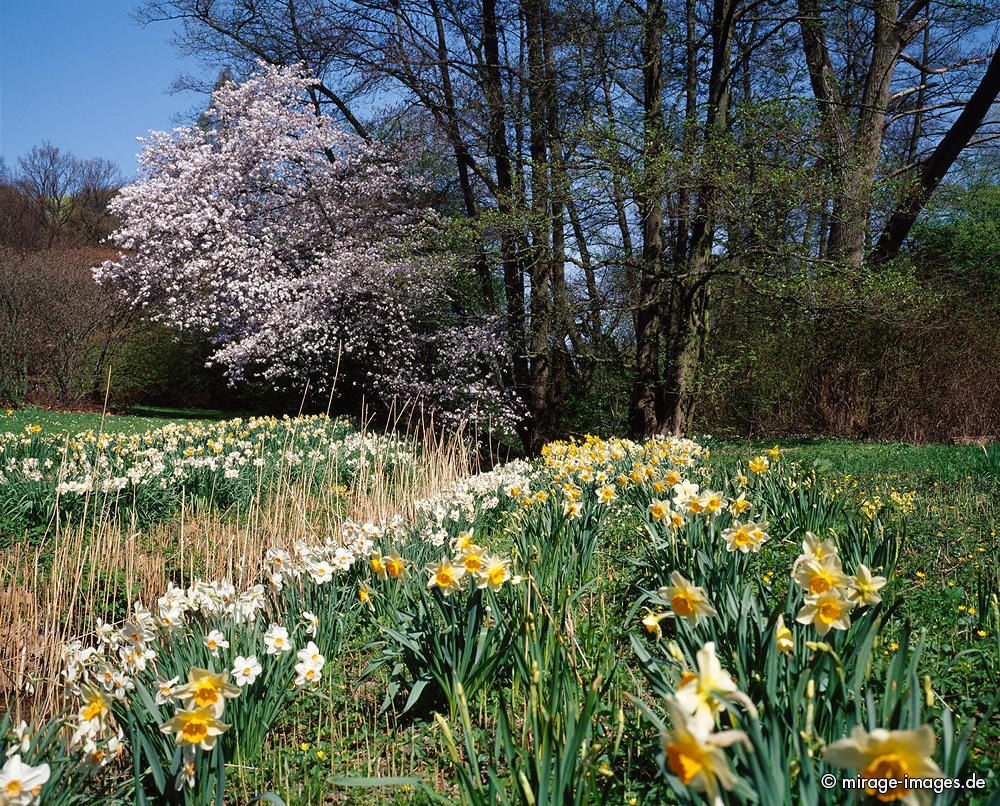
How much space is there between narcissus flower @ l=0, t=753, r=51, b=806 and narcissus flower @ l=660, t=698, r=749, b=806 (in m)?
1.12

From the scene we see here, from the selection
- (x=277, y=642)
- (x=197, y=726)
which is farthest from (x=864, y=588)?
(x=277, y=642)

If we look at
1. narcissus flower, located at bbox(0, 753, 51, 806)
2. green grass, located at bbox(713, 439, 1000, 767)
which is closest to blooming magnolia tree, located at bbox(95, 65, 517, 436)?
green grass, located at bbox(713, 439, 1000, 767)

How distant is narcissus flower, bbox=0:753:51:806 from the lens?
1.20 meters

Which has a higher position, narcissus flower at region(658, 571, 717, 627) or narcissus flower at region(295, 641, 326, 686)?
narcissus flower at region(658, 571, 717, 627)

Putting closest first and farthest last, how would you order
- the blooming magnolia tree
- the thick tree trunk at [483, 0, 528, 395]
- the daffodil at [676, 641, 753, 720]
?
the daffodil at [676, 641, 753, 720], the thick tree trunk at [483, 0, 528, 395], the blooming magnolia tree

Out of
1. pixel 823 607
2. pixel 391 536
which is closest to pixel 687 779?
pixel 823 607

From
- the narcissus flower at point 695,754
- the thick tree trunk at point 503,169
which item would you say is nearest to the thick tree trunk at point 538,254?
the thick tree trunk at point 503,169

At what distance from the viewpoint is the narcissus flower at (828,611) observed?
4.33 ft

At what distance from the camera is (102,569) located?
12.2 ft

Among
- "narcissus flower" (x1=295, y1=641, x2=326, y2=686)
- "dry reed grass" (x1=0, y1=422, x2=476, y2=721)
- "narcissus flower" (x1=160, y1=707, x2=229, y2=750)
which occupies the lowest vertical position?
"dry reed grass" (x1=0, y1=422, x2=476, y2=721)

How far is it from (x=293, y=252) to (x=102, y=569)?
32.6 feet

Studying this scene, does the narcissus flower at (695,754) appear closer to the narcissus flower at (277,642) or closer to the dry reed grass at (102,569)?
the narcissus flower at (277,642)

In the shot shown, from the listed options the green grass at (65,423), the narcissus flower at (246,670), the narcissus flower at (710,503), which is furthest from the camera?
the green grass at (65,423)

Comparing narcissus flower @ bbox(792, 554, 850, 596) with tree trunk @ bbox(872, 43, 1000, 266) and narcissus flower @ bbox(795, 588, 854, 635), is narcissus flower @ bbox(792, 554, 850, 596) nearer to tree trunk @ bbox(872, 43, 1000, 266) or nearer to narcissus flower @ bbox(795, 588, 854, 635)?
narcissus flower @ bbox(795, 588, 854, 635)
